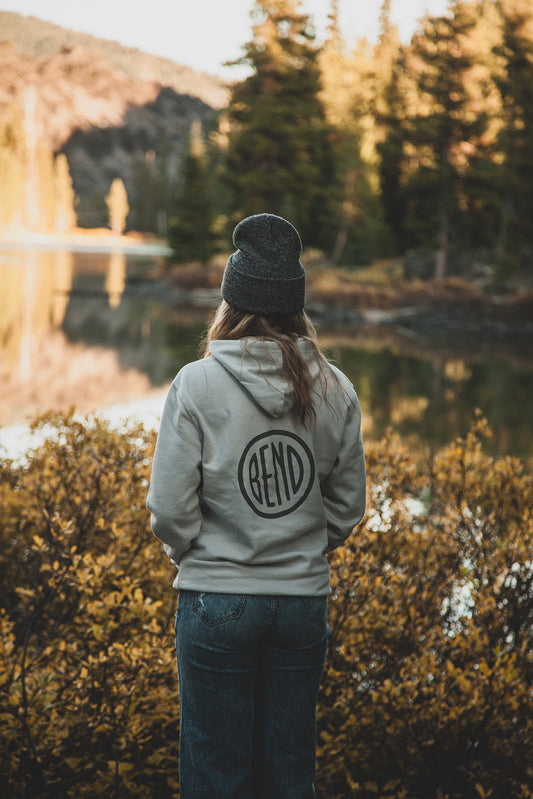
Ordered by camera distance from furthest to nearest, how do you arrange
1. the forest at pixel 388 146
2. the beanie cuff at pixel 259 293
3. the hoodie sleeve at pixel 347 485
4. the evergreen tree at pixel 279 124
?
1. the evergreen tree at pixel 279 124
2. the forest at pixel 388 146
3. the hoodie sleeve at pixel 347 485
4. the beanie cuff at pixel 259 293

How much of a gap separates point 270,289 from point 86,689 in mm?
1605

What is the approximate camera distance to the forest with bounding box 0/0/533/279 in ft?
100

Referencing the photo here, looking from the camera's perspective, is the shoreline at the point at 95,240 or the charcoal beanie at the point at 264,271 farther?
the shoreline at the point at 95,240

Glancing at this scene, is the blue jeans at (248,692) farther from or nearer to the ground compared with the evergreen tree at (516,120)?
nearer to the ground

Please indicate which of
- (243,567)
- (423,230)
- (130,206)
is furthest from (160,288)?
(130,206)

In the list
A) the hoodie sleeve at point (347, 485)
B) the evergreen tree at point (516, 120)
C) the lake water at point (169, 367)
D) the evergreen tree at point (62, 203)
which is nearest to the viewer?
the hoodie sleeve at point (347, 485)

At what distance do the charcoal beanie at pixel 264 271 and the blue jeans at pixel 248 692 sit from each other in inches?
30.1

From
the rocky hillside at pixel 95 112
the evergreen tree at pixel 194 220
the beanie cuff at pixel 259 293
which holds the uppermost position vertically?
the rocky hillside at pixel 95 112

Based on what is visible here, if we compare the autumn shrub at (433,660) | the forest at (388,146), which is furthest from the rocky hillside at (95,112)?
the autumn shrub at (433,660)

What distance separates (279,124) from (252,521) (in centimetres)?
3607

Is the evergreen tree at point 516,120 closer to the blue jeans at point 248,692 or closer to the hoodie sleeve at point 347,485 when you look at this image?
the hoodie sleeve at point 347,485

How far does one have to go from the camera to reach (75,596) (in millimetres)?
3424

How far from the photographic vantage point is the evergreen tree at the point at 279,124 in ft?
116

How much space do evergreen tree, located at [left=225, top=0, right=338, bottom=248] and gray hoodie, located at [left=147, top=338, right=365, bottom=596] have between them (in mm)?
33466
